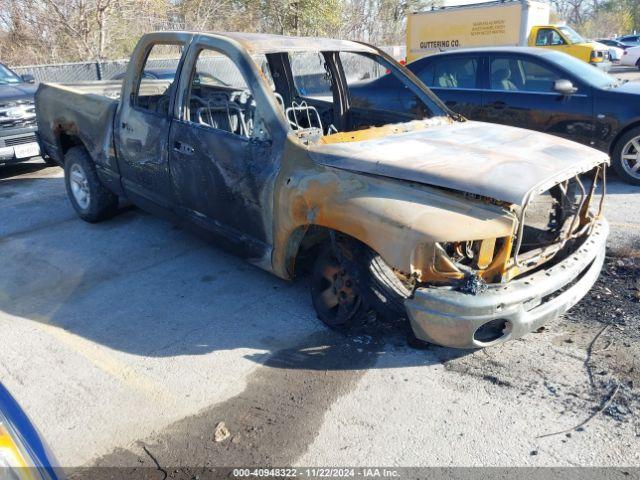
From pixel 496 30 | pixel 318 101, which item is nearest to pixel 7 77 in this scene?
pixel 318 101

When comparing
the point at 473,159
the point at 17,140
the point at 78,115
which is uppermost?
the point at 78,115

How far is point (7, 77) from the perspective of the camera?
9156 mm

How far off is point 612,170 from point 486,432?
570cm

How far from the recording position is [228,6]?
23641 mm

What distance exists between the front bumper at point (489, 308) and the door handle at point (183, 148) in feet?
6.91

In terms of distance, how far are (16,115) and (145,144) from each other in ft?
14.5

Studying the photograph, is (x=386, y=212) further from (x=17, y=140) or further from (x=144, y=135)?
(x=17, y=140)

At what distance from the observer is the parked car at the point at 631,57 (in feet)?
84.7

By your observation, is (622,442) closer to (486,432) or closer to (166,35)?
(486,432)

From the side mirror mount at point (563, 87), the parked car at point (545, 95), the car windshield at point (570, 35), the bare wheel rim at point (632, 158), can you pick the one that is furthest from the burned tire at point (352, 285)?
the car windshield at point (570, 35)

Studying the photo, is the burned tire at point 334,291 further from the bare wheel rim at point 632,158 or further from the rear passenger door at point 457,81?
the bare wheel rim at point 632,158

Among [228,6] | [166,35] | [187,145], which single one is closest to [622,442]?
[187,145]

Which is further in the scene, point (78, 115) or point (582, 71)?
point (582, 71)

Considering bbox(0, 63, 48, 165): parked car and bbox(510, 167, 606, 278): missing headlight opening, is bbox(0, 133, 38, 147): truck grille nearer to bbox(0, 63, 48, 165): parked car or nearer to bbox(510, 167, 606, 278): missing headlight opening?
bbox(0, 63, 48, 165): parked car
